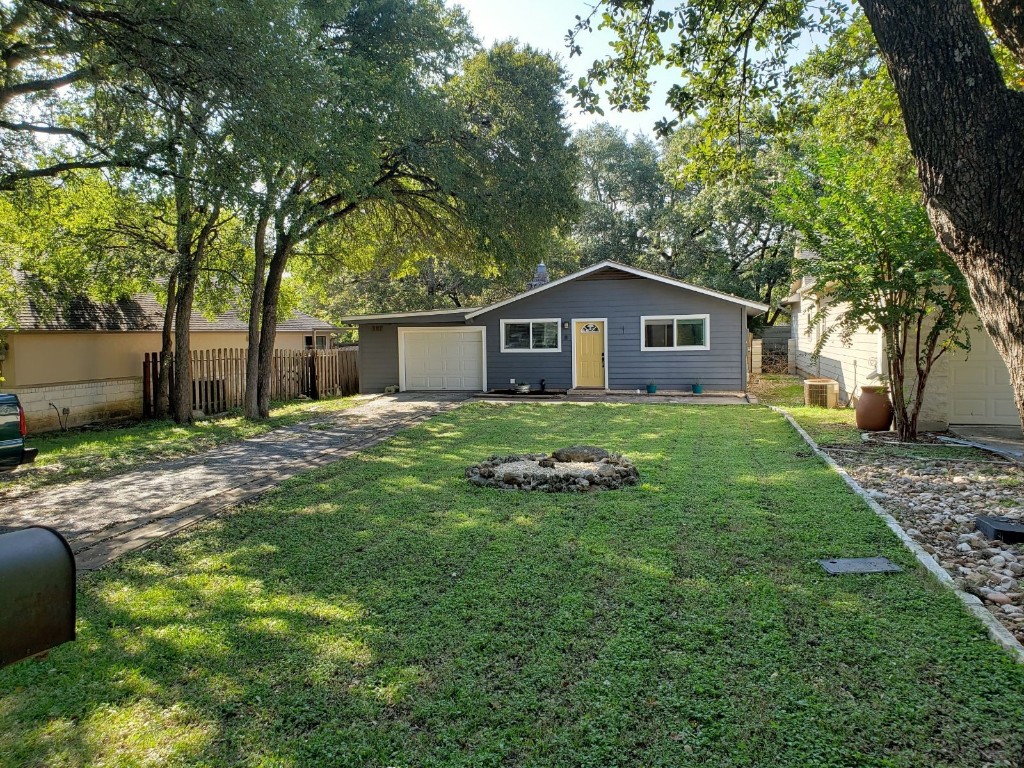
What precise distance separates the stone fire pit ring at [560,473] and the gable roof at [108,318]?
38.5 feet

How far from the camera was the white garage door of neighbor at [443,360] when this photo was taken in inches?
773

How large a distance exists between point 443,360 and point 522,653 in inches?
662

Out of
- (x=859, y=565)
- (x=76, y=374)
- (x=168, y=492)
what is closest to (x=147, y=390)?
(x=76, y=374)

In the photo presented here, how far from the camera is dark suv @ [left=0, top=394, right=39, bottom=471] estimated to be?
24.8 feet

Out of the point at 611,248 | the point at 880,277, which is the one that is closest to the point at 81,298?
the point at 880,277

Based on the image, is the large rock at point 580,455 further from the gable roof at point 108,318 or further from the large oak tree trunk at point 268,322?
the gable roof at point 108,318

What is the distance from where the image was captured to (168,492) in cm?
748

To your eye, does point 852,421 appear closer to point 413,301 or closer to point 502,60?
point 502,60

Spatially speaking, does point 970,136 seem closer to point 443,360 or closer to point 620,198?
point 443,360

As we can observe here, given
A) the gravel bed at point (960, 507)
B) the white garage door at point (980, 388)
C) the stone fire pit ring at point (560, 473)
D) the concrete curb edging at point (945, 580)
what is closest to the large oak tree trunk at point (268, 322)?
the stone fire pit ring at point (560, 473)

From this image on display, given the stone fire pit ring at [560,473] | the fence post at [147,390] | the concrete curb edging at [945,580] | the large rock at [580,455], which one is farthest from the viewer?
the fence post at [147,390]

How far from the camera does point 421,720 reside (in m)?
2.82

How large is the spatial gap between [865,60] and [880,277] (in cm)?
337

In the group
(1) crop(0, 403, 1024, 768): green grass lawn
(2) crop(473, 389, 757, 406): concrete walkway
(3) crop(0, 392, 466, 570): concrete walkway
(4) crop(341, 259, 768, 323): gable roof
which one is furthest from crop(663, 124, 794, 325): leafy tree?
(1) crop(0, 403, 1024, 768): green grass lawn
